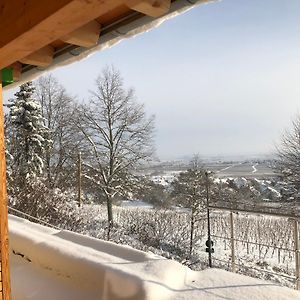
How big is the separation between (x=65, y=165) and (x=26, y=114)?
12.4 ft

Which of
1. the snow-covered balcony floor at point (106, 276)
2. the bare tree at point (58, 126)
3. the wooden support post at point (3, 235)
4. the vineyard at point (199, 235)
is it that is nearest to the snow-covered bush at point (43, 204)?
the vineyard at point (199, 235)

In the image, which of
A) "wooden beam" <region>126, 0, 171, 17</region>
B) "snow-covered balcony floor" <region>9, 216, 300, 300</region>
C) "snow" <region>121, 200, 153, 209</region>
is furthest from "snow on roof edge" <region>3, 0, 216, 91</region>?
"snow" <region>121, 200, 153, 209</region>

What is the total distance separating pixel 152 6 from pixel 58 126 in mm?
20625

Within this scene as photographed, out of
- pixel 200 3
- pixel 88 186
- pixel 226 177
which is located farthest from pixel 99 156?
pixel 200 3

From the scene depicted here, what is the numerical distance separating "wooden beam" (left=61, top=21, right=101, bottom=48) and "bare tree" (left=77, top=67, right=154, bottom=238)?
56.4 feet

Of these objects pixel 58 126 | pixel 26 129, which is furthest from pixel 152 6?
pixel 58 126

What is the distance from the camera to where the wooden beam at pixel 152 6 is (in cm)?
121

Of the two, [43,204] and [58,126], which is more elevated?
[58,126]

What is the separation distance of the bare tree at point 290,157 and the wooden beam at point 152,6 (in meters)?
16.6

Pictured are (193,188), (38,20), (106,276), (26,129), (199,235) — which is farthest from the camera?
(193,188)

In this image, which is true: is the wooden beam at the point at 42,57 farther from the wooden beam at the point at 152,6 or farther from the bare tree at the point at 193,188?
the bare tree at the point at 193,188

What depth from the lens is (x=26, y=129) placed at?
18.0 metres

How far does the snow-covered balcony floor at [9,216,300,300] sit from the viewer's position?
7.27ft

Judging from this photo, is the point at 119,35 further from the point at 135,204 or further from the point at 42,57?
the point at 135,204
